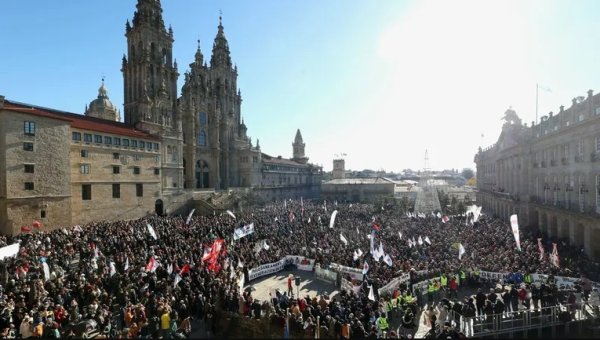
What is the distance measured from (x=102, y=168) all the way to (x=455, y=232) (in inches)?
1533

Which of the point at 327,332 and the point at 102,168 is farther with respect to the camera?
the point at 102,168

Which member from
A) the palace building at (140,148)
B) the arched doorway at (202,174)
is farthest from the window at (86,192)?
the arched doorway at (202,174)

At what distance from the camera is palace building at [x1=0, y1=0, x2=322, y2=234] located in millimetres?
30109

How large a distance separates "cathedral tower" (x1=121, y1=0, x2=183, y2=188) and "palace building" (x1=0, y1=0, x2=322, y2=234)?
17 centimetres

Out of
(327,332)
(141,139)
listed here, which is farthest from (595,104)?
(141,139)

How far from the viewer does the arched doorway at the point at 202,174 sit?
62.6 m

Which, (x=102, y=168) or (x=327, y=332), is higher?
(x=102, y=168)

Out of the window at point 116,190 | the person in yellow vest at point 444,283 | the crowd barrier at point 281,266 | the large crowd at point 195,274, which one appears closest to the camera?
the large crowd at point 195,274

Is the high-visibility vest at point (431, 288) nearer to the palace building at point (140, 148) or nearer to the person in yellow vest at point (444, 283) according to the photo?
the person in yellow vest at point (444, 283)

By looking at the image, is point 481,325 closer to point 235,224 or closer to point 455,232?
point 455,232

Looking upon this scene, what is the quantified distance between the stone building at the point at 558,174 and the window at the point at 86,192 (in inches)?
1884

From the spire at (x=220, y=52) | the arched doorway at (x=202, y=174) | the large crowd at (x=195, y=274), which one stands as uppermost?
the spire at (x=220, y=52)

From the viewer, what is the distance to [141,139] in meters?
44.4

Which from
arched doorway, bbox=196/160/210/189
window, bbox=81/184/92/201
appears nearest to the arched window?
arched doorway, bbox=196/160/210/189
